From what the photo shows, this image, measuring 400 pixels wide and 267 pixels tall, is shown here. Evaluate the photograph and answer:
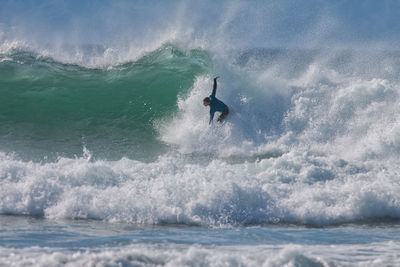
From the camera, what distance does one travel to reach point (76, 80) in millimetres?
16266

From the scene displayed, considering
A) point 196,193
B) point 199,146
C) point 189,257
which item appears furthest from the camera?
point 199,146

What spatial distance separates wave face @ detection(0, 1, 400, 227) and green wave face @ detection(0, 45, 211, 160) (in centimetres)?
5

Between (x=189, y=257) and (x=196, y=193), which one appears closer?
(x=189, y=257)

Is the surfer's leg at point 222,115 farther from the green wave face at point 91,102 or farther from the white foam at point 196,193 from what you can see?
the white foam at point 196,193

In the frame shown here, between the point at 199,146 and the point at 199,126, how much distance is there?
2.24ft

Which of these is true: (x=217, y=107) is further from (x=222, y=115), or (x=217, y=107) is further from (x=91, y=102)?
(x=91, y=102)

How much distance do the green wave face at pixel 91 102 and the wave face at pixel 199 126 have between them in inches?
2.1

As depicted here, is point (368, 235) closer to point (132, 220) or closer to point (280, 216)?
point (280, 216)

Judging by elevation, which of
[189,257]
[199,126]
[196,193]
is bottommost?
[189,257]

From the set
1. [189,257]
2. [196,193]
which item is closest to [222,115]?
[196,193]

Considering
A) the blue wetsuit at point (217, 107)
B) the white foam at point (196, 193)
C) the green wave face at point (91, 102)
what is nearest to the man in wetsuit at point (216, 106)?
the blue wetsuit at point (217, 107)

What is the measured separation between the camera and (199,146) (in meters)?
13.0

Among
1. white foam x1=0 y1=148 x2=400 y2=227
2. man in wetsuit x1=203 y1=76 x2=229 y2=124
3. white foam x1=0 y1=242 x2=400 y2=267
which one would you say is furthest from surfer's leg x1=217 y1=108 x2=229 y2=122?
white foam x1=0 y1=242 x2=400 y2=267

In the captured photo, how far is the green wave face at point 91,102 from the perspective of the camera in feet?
42.4
